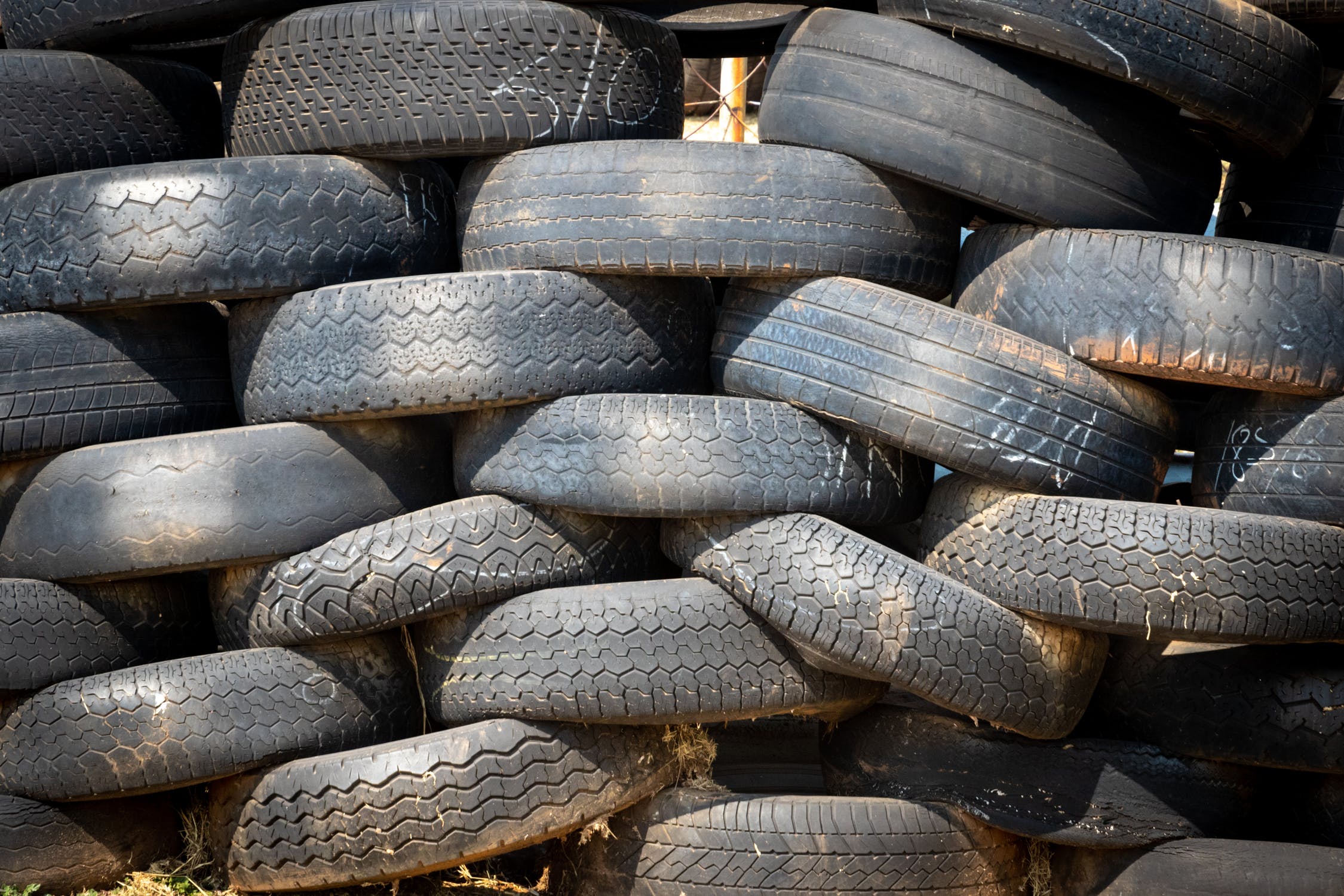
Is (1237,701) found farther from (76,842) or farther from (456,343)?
(76,842)

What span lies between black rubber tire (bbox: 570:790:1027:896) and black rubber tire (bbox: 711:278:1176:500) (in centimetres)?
78

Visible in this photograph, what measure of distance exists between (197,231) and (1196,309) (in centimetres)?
214

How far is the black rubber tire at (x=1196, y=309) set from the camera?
2.43 meters

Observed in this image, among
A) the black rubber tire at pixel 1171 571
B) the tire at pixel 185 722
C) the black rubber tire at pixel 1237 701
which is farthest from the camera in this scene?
the tire at pixel 185 722

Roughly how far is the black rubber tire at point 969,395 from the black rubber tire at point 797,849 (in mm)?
785

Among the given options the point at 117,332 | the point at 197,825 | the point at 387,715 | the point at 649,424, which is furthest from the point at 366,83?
the point at 197,825

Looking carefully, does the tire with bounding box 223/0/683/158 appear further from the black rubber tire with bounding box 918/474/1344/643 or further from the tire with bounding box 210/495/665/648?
the black rubber tire with bounding box 918/474/1344/643

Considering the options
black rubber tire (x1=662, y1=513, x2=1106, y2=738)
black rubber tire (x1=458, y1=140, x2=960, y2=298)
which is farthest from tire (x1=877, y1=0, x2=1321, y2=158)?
black rubber tire (x1=662, y1=513, x2=1106, y2=738)

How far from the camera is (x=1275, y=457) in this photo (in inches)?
99.3

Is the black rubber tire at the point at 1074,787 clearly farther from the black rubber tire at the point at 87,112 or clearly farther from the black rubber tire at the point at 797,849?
the black rubber tire at the point at 87,112

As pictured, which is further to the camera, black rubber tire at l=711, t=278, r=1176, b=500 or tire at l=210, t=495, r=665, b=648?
tire at l=210, t=495, r=665, b=648

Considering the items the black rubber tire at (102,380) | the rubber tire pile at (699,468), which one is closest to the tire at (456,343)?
the rubber tire pile at (699,468)

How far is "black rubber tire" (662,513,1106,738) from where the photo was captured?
97.7 inches

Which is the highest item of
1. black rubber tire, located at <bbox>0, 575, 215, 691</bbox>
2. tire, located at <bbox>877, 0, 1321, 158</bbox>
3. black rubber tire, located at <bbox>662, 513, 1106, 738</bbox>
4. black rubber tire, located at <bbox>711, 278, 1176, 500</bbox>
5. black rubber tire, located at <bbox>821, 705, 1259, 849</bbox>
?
tire, located at <bbox>877, 0, 1321, 158</bbox>
